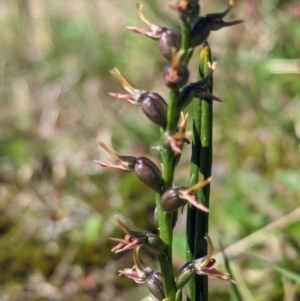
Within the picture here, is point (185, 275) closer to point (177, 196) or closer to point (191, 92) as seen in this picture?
point (177, 196)

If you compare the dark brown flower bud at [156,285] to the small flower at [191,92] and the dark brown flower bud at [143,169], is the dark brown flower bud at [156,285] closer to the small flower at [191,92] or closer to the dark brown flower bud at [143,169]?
the dark brown flower bud at [143,169]

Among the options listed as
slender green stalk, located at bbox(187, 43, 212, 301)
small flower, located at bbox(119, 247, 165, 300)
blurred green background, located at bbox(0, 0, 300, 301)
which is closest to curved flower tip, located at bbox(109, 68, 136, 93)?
slender green stalk, located at bbox(187, 43, 212, 301)

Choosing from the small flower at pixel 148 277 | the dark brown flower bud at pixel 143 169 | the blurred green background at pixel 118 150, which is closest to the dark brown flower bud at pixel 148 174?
the dark brown flower bud at pixel 143 169

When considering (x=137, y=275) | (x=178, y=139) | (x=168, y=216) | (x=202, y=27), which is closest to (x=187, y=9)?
(x=202, y=27)

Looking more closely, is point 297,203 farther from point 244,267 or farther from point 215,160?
point 215,160

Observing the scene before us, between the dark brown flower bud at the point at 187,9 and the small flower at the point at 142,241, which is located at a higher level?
the dark brown flower bud at the point at 187,9
